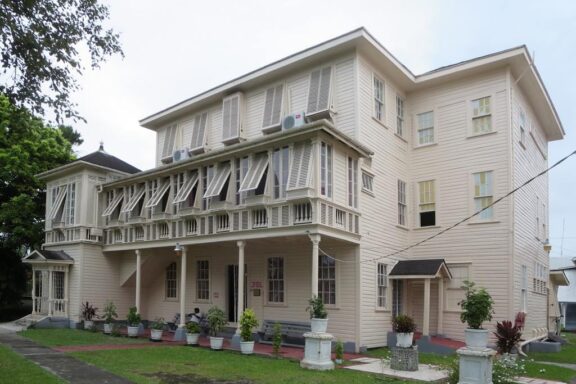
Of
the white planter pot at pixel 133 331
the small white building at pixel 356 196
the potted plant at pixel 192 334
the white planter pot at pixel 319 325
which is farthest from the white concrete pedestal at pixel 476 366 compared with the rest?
the white planter pot at pixel 133 331

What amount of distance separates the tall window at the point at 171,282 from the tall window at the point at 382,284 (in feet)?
31.1

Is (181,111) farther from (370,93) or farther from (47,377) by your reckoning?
(47,377)

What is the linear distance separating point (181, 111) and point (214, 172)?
6415 mm

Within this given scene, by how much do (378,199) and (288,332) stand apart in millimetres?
5483

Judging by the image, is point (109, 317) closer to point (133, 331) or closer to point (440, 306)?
point (133, 331)

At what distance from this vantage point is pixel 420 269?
18094mm

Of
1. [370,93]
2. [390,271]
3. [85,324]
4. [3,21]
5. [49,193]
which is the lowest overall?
[85,324]

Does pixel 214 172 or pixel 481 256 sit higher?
pixel 214 172

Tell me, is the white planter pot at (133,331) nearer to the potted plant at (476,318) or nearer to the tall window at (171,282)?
the tall window at (171,282)

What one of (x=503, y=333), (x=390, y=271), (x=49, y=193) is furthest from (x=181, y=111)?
(x=503, y=333)

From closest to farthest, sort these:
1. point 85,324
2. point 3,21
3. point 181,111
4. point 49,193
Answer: point 3,21
point 85,324
point 181,111
point 49,193

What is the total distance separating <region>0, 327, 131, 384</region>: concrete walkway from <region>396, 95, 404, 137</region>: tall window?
13413 millimetres

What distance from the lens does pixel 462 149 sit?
1927 centimetres

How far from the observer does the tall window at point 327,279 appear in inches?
682
